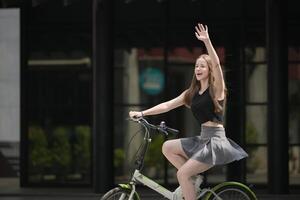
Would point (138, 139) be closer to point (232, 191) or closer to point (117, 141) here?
point (117, 141)

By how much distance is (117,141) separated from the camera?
1293 centimetres

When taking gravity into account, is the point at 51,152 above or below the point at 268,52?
below

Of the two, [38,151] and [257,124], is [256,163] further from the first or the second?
[38,151]

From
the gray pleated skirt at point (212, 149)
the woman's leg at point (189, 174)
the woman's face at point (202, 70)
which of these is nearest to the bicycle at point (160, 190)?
the woman's leg at point (189, 174)

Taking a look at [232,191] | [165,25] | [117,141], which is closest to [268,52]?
[165,25]

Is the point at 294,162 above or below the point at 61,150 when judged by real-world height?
below

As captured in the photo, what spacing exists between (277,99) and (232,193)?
512cm

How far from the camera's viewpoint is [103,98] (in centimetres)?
1167

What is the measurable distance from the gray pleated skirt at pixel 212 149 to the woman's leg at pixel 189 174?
0.05 meters

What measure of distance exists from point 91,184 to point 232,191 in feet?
21.5

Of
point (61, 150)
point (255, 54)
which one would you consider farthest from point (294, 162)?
point (61, 150)

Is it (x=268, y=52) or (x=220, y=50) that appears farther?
(x=220, y=50)

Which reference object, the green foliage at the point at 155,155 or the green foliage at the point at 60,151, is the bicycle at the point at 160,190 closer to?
the green foliage at the point at 155,155

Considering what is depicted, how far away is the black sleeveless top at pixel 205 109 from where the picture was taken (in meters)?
6.52
